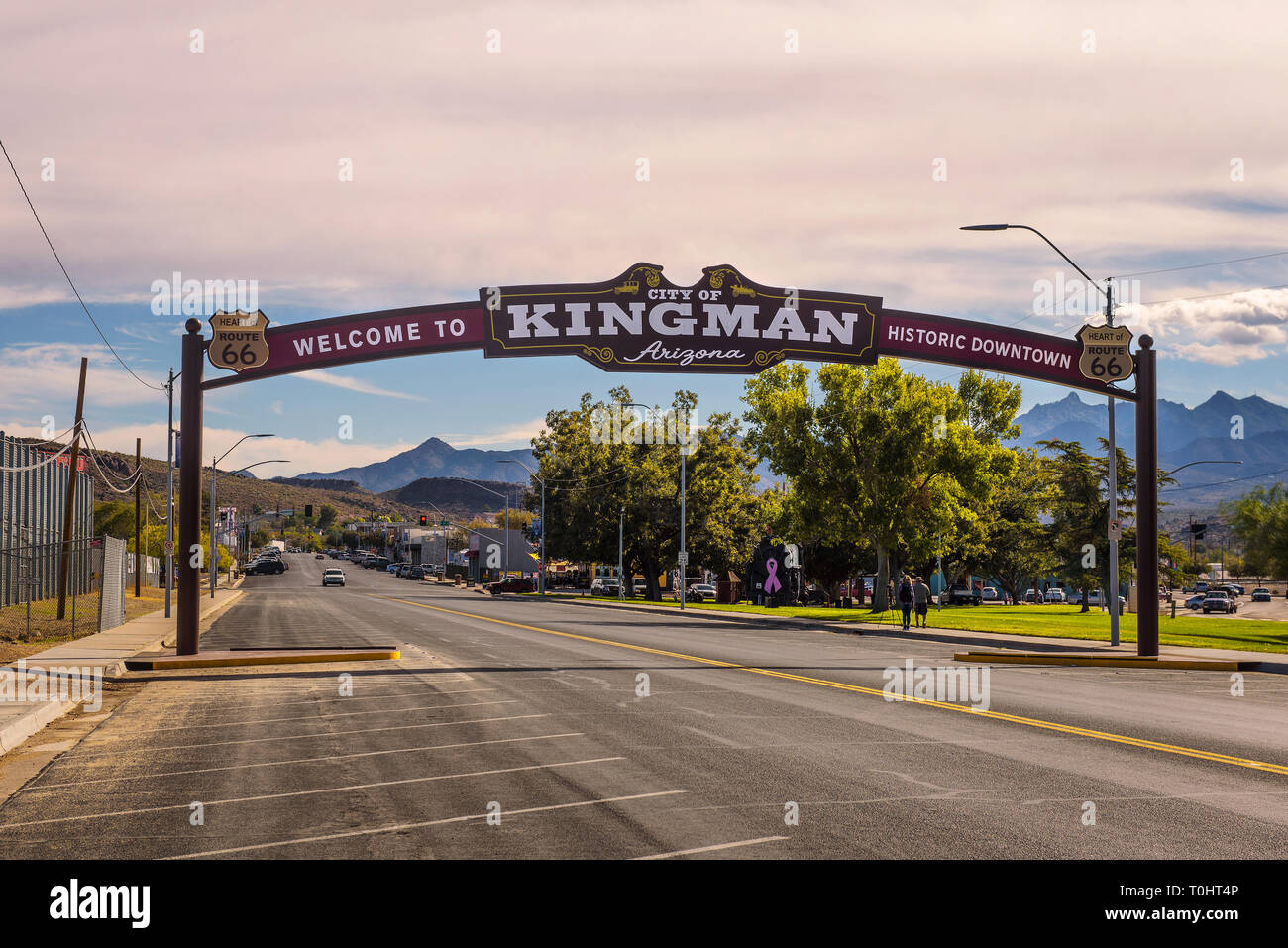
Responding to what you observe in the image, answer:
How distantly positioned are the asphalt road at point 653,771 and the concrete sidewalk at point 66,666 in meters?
0.79

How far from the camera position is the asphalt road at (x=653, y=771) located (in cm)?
750

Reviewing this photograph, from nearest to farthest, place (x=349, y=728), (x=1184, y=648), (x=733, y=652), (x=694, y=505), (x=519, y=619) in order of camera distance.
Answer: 1. (x=349, y=728)
2. (x=733, y=652)
3. (x=1184, y=648)
4. (x=519, y=619)
5. (x=694, y=505)

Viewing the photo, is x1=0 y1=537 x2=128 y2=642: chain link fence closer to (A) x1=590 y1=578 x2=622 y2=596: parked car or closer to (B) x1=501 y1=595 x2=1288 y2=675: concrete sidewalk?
(B) x1=501 y1=595 x2=1288 y2=675: concrete sidewalk

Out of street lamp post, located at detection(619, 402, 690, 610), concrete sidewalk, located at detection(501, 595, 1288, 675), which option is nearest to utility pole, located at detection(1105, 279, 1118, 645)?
concrete sidewalk, located at detection(501, 595, 1288, 675)

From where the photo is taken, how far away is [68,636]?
28141mm

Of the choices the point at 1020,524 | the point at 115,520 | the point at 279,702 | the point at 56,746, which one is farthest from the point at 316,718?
the point at 115,520

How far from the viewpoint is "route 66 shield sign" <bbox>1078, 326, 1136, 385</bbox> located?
81.8 feet

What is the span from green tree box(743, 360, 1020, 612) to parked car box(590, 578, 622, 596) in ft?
122

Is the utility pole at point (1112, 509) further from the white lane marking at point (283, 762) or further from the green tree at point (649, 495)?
the green tree at point (649, 495)

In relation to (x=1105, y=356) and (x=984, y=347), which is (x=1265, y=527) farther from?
(x=984, y=347)

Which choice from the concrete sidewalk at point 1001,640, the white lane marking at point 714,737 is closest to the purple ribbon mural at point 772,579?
the concrete sidewalk at point 1001,640
